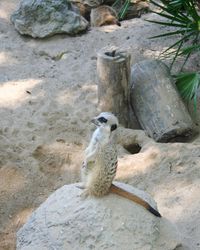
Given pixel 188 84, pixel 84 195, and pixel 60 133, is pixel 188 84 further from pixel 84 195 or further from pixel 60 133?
pixel 84 195

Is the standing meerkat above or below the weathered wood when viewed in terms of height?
above

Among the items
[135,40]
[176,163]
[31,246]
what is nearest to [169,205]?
[176,163]

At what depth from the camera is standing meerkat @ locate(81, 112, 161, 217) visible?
2.48 metres

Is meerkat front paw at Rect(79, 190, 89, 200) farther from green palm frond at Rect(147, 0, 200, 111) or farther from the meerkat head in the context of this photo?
green palm frond at Rect(147, 0, 200, 111)

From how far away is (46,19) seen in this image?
5477 millimetres

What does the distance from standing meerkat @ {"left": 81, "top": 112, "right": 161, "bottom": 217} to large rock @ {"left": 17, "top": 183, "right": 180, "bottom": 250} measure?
92mm

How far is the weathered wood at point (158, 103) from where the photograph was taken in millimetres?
4066

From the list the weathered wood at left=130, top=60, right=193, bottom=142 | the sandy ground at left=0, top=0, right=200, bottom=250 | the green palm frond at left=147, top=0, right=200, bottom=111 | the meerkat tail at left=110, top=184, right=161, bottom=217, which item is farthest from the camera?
the green palm frond at left=147, top=0, right=200, bottom=111

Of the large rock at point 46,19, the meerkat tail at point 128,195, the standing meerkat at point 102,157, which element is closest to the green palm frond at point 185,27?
the large rock at point 46,19

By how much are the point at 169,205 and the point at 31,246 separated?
1065 millimetres

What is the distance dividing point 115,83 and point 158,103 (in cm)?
38

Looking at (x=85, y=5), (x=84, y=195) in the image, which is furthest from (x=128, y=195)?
(x=85, y=5)

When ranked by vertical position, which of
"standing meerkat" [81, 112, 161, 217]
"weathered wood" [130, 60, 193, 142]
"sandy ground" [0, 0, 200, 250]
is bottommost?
"sandy ground" [0, 0, 200, 250]

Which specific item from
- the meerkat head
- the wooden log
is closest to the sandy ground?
the wooden log
